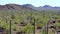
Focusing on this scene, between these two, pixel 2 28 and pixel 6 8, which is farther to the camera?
pixel 6 8

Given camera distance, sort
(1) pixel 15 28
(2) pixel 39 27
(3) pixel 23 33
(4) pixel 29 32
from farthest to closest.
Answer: (2) pixel 39 27, (1) pixel 15 28, (3) pixel 23 33, (4) pixel 29 32

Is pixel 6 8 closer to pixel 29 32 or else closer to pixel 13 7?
pixel 13 7

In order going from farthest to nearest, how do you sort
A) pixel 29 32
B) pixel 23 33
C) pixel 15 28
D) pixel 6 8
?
pixel 6 8
pixel 15 28
pixel 23 33
pixel 29 32

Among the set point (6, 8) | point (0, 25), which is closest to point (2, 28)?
point (0, 25)

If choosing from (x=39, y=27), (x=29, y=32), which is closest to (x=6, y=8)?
(x=39, y=27)

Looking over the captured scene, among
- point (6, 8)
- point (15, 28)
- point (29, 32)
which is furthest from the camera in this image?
point (6, 8)

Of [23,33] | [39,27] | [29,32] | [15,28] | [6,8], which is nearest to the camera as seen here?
[29,32]

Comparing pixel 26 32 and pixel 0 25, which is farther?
pixel 0 25

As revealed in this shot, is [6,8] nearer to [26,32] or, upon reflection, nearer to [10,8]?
[10,8]
